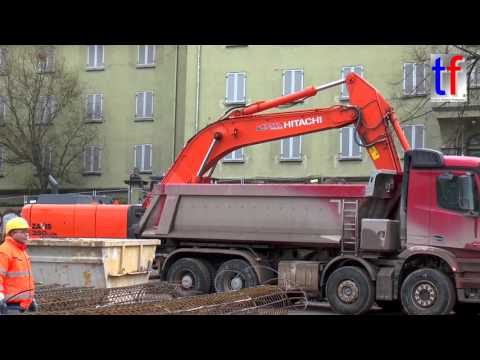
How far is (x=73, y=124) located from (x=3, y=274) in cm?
3356

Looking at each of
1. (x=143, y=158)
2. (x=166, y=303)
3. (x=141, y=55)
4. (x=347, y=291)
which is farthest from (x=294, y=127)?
(x=141, y=55)

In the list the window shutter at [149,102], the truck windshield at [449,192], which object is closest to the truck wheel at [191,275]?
the truck windshield at [449,192]

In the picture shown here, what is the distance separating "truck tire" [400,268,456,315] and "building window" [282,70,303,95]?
21.8 m

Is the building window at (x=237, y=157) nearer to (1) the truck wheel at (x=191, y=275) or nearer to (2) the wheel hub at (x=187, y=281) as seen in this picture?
(1) the truck wheel at (x=191, y=275)

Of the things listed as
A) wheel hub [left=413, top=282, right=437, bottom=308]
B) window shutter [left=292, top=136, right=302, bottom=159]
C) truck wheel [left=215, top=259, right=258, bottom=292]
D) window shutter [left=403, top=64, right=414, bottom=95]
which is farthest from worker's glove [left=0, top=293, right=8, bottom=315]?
window shutter [left=292, top=136, right=302, bottom=159]

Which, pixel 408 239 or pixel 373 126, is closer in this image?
pixel 408 239

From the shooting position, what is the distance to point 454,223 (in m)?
12.4

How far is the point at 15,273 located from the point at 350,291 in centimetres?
735

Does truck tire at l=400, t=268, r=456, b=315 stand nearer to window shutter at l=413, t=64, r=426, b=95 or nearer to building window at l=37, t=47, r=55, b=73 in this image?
window shutter at l=413, t=64, r=426, b=95

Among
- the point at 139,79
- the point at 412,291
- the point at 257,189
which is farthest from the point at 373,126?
the point at 139,79

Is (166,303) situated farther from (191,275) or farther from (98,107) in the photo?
(98,107)

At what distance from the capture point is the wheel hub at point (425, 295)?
481 inches

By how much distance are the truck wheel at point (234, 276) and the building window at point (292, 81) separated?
19705mm

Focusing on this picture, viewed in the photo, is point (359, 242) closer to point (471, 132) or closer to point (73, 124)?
point (471, 132)
